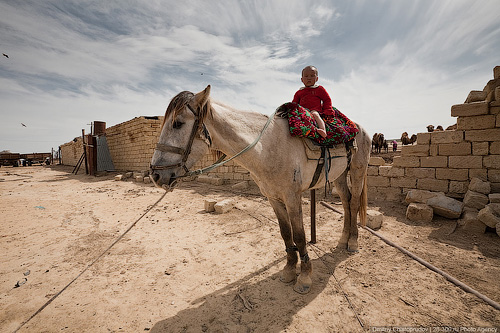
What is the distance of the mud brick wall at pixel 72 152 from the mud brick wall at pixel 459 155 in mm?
26004

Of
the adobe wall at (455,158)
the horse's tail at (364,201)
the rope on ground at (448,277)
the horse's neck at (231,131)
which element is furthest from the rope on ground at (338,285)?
the adobe wall at (455,158)

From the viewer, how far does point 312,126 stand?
217 cm

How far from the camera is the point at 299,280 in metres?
2.37

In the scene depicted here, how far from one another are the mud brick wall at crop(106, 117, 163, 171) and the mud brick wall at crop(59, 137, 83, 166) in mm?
7147

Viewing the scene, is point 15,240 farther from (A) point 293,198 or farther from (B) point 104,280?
(A) point 293,198

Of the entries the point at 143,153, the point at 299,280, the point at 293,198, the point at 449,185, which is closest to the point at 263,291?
the point at 299,280

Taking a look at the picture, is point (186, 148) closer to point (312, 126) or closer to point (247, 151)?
point (247, 151)

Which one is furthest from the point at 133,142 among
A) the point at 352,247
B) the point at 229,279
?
the point at 352,247

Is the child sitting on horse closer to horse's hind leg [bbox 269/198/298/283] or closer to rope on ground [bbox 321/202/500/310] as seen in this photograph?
horse's hind leg [bbox 269/198/298/283]

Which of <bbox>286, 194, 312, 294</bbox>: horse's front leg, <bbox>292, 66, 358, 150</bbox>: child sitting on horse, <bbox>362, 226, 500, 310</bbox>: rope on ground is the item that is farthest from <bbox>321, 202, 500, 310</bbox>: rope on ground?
<bbox>292, 66, 358, 150</bbox>: child sitting on horse

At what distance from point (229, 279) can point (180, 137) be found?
2.07 meters

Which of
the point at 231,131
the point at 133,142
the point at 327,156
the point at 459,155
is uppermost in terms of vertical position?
the point at 133,142

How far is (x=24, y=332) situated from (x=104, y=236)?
2.42 metres

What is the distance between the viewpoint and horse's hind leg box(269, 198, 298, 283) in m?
2.38
